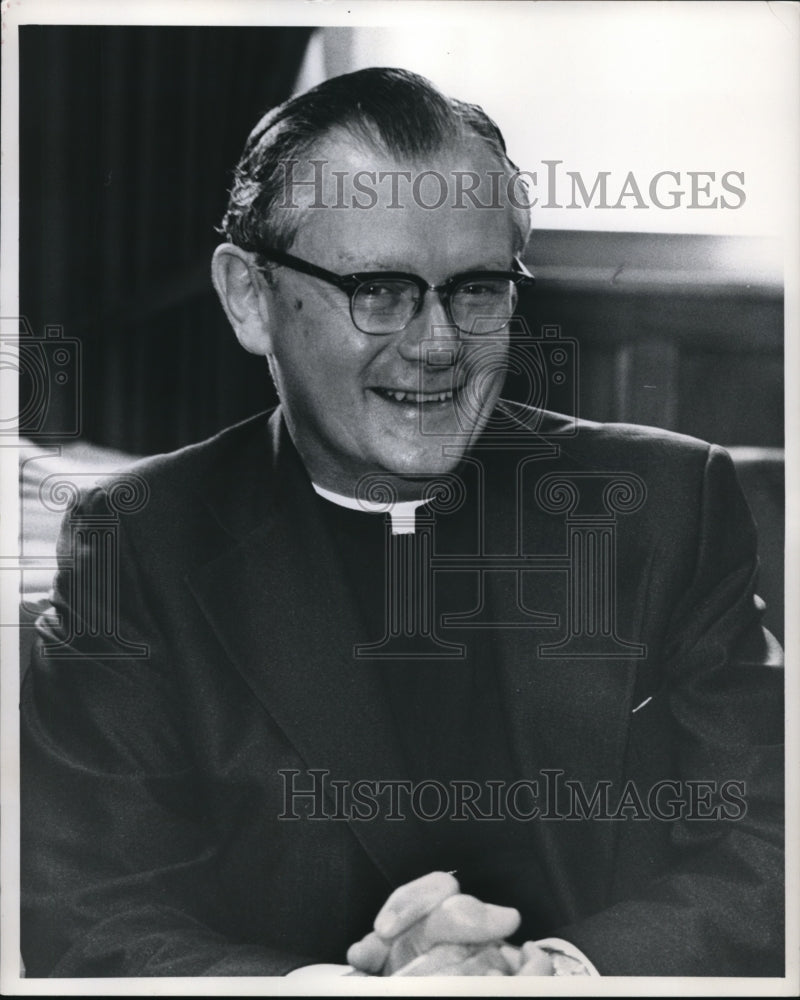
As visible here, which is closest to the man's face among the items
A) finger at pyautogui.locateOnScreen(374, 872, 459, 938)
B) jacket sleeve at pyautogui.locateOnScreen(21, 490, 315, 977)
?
jacket sleeve at pyautogui.locateOnScreen(21, 490, 315, 977)

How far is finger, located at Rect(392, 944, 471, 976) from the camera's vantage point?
221cm

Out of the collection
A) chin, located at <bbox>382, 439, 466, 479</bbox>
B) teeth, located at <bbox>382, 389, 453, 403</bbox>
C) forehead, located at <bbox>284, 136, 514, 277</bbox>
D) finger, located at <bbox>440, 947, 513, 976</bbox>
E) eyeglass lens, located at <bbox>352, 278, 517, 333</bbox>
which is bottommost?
finger, located at <bbox>440, 947, 513, 976</bbox>

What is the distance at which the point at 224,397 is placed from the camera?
87.9 inches

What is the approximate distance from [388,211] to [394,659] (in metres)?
0.82

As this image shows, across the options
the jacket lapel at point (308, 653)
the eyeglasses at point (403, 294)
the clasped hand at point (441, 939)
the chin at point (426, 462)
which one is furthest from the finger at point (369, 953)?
the eyeglasses at point (403, 294)

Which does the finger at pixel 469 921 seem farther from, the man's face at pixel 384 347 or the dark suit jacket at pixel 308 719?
the man's face at pixel 384 347

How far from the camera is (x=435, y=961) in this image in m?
2.21

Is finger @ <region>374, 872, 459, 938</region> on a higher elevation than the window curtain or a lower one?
lower

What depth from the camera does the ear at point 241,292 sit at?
7.23 feet

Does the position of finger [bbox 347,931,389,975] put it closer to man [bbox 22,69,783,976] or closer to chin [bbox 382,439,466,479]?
man [bbox 22,69,783,976]

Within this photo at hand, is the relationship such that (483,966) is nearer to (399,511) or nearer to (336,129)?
(399,511)

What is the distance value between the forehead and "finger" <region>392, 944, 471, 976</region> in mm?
1243

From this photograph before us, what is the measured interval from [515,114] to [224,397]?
75 cm

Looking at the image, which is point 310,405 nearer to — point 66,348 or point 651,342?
point 66,348
